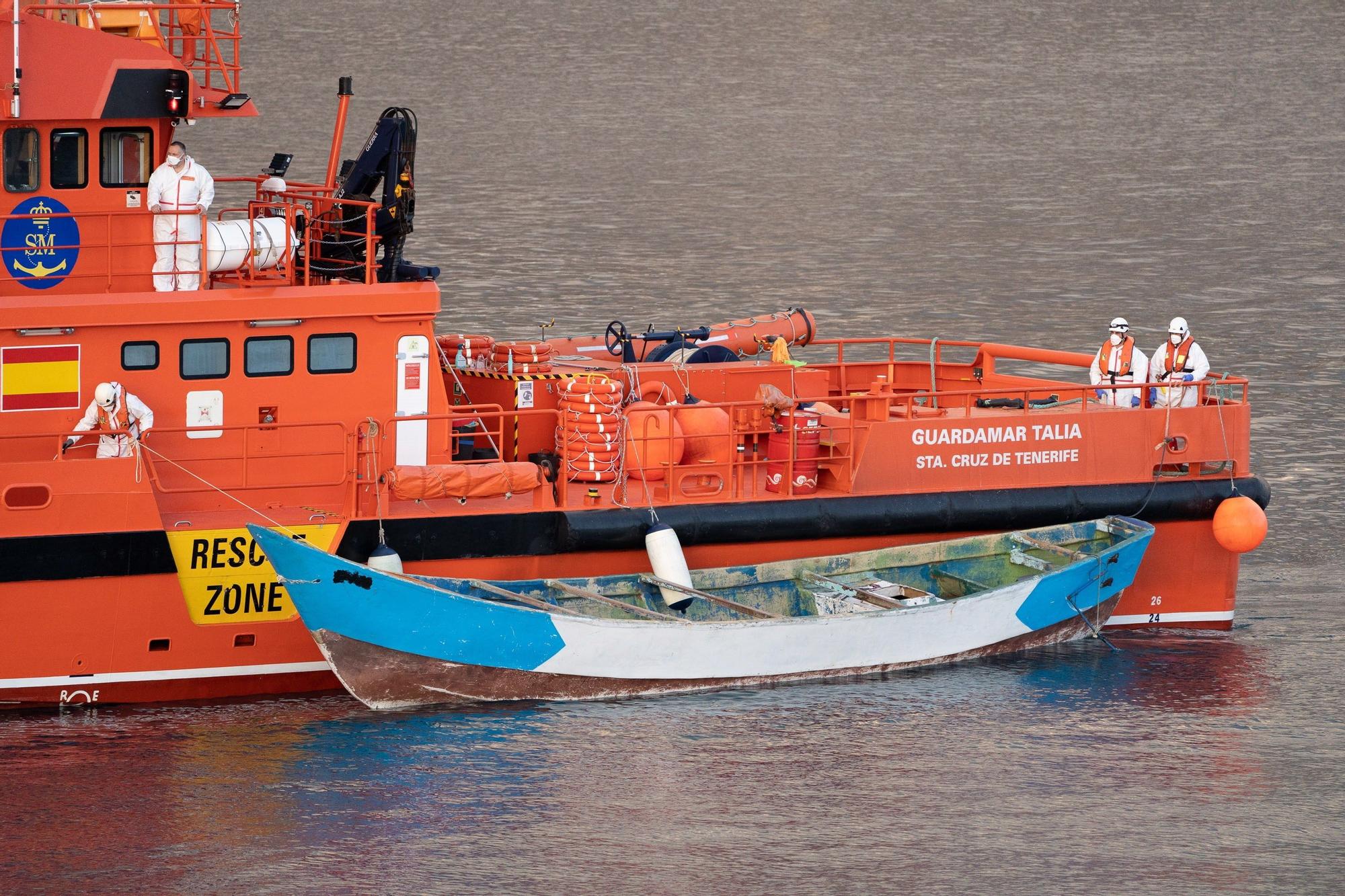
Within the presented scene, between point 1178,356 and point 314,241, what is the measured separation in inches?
280

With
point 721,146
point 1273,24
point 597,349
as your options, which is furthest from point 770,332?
point 1273,24

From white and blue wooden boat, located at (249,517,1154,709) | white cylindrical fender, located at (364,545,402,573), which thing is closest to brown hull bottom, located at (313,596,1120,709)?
white and blue wooden boat, located at (249,517,1154,709)

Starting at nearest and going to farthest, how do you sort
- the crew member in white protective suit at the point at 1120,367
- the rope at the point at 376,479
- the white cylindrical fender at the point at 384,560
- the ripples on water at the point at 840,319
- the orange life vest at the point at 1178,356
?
the ripples on water at the point at 840,319
the white cylindrical fender at the point at 384,560
the rope at the point at 376,479
the orange life vest at the point at 1178,356
the crew member in white protective suit at the point at 1120,367

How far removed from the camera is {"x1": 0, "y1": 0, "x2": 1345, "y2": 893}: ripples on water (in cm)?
1199

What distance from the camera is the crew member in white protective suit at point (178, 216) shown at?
558 inches

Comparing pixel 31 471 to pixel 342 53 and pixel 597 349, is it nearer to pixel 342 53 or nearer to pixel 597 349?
pixel 597 349

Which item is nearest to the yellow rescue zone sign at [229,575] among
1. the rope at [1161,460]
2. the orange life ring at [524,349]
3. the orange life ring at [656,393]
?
the orange life ring at [524,349]

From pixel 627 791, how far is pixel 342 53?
47.4 metres

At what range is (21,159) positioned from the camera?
14.1 metres

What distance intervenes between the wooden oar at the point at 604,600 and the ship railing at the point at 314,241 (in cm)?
261

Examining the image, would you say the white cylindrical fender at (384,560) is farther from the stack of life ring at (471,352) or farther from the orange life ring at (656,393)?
the orange life ring at (656,393)

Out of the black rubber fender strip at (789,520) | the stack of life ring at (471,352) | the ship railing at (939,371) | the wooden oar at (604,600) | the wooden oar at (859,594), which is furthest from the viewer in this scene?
the ship railing at (939,371)

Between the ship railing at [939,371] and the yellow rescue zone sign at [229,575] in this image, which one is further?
the ship railing at [939,371]

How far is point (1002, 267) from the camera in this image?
3453cm
